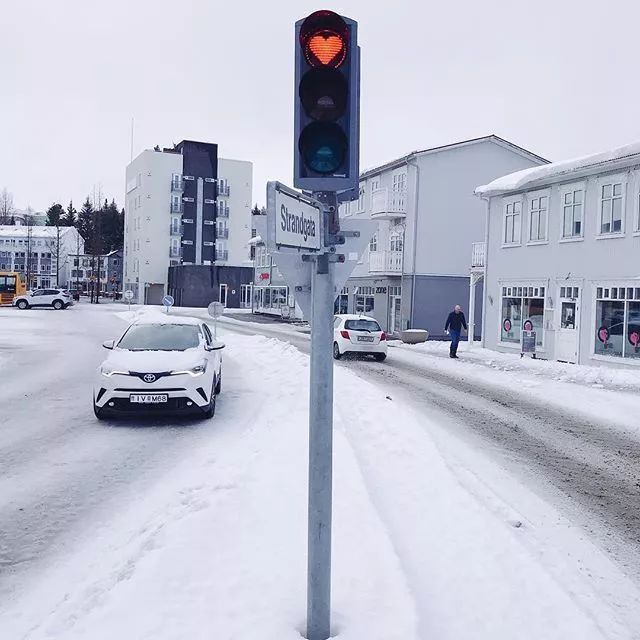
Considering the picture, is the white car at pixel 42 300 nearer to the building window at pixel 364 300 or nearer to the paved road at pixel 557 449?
the building window at pixel 364 300

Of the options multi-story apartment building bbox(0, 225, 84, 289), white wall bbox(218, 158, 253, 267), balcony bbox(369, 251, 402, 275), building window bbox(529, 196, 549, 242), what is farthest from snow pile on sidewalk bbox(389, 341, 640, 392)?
multi-story apartment building bbox(0, 225, 84, 289)

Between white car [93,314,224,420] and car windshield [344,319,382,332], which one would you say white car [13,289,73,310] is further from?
white car [93,314,224,420]

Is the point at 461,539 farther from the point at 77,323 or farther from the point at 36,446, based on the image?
the point at 77,323

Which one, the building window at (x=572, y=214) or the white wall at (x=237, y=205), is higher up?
the white wall at (x=237, y=205)

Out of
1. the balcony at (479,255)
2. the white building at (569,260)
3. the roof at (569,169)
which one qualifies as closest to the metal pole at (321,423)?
the white building at (569,260)

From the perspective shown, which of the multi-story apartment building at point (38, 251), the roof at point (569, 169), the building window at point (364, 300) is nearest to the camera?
the roof at point (569, 169)

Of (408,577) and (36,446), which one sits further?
(36,446)

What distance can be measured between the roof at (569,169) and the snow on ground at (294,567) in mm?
16114

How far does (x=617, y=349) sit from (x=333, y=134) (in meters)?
19.5

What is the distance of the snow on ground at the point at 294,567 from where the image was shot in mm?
3992

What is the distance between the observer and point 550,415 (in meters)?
12.4

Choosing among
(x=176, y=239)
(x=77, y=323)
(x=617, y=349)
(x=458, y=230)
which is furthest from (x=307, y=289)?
(x=176, y=239)

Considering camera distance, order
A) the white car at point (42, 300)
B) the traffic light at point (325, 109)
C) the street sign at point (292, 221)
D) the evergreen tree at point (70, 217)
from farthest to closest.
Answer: the evergreen tree at point (70, 217)
the white car at point (42, 300)
the traffic light at point (325, 109)
the street sign at point (292, 221)

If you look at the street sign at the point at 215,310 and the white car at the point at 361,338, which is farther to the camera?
the street sign at the point at 215,310
